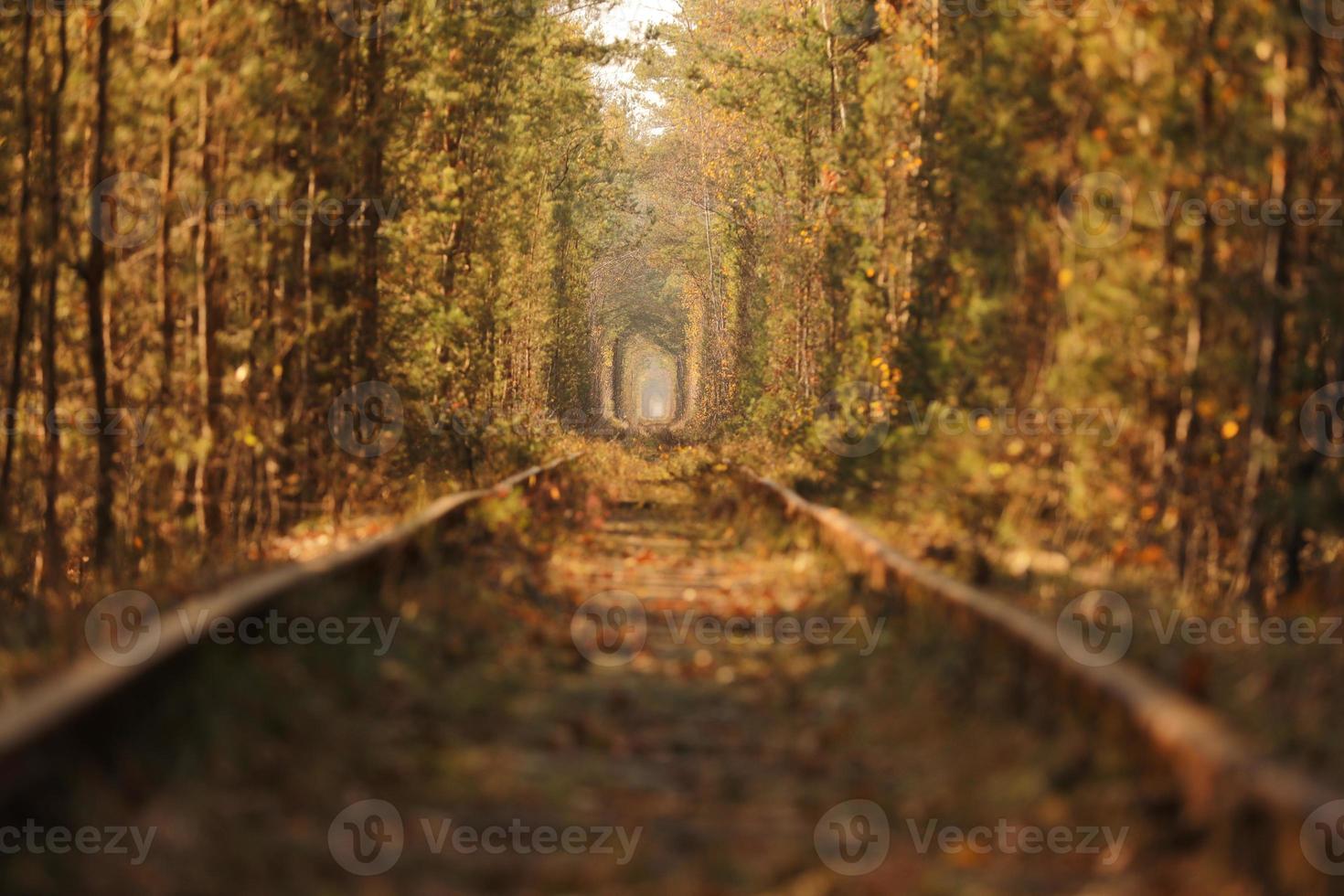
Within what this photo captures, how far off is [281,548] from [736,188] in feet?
126

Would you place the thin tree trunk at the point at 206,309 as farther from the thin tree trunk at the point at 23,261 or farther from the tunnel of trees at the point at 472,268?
the thin tree trunk at the point at 23,261

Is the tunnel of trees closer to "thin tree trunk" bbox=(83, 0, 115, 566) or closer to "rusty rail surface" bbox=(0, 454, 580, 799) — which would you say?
"thin tree trunk" bbox=(83, 0, 115, 566)

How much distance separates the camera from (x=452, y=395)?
2438 centimetres

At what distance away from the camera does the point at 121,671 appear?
15.6 feet

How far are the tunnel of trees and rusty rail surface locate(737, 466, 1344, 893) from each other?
16.3 ft

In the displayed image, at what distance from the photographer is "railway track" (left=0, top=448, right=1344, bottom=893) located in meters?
3.96

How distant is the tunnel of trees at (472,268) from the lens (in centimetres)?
1065

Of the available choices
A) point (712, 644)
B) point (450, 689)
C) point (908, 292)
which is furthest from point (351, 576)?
point (908, 292)

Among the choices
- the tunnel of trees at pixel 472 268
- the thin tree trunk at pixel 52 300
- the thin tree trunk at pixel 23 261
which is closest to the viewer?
the tunnel of trees at pixel 472 268

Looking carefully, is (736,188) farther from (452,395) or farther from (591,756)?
(591,756)

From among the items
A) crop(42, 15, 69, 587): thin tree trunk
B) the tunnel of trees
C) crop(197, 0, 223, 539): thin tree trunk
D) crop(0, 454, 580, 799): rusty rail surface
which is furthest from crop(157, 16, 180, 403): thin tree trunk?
crop(0, 454, 580, 799): rusty rail surface

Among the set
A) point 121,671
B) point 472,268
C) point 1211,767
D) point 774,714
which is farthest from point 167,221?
point 1211,767

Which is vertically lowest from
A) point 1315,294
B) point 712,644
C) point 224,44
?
point 712,644

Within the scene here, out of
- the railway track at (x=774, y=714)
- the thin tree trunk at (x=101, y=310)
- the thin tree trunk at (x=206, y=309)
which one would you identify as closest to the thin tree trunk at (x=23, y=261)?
the thin tree trunk at (x=101, y=310)
